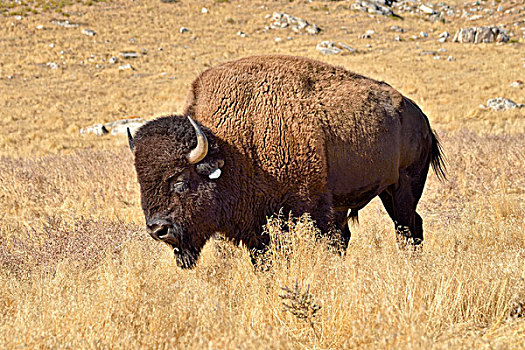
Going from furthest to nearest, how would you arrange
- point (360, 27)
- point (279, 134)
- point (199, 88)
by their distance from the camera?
point (360, 27)
point (199, 88)
point (279, 134)

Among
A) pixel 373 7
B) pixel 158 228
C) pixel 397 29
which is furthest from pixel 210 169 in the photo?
pixel 373 7

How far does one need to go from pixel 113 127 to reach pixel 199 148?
1429cm

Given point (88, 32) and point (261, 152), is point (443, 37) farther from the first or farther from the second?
point (261, 152)

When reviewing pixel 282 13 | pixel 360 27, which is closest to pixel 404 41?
pixel 360 27

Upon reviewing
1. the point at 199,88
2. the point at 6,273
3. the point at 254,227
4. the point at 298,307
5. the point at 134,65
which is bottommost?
the point at 134,65

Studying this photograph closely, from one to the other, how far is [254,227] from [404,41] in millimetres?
A: 31494

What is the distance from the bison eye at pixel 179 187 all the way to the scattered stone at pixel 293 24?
32435 millimetres

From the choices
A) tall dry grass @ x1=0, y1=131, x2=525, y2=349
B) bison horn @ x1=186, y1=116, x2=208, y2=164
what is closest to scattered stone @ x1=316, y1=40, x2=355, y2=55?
tall dry grass @ x1=0, y1=131, x2=525, y2=349

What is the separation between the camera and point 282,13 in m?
38.2

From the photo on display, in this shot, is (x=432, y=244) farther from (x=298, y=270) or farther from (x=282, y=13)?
(x=282, y=13)

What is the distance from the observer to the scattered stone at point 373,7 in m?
41.4

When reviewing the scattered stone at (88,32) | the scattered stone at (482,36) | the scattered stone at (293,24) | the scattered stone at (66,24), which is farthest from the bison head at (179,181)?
the scattered stone at (66,24)

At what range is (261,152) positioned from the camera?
414 centimetres

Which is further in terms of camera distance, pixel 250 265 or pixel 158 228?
pixel 250 265
